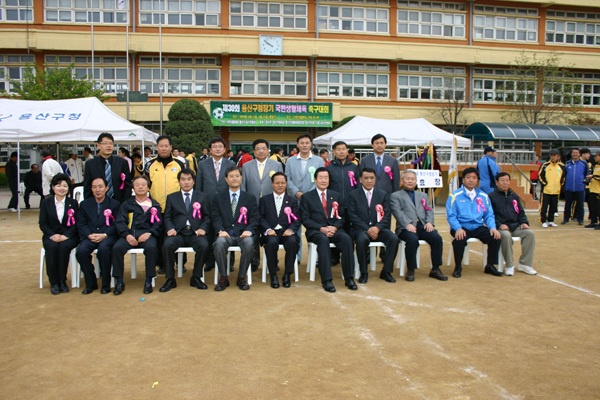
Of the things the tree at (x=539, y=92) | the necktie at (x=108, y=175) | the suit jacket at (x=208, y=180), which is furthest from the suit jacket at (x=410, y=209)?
the tree at (x=539, y=92)

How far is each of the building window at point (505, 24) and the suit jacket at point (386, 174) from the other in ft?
82.8

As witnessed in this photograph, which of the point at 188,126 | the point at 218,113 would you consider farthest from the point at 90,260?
the point at 218,113

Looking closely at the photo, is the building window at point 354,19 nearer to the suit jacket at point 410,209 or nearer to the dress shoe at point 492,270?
the suit jacket at point 410,209

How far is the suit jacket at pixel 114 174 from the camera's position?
6.12 metres

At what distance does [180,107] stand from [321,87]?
29.4 feet

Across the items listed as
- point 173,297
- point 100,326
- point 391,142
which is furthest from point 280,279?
point 391,142

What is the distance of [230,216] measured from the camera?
600 centimetres

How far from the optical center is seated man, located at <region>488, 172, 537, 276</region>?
6.38 m

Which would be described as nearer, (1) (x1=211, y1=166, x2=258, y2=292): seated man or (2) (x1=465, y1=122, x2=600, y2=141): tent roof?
(1) (x1=211, y1=166, x2=258, y2=292): seated man

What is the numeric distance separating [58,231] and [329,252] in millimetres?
3310

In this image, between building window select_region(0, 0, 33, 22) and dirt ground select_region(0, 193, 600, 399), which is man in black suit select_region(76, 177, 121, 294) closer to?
dirt ground select_region(0, 193, 600, 399)

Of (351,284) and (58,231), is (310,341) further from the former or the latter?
(58,231)

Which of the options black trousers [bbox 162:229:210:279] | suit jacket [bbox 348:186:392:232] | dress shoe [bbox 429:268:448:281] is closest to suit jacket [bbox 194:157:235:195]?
black trousers [bbox 162:229:210:279]

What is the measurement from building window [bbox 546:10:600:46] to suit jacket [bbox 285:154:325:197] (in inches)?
1140
